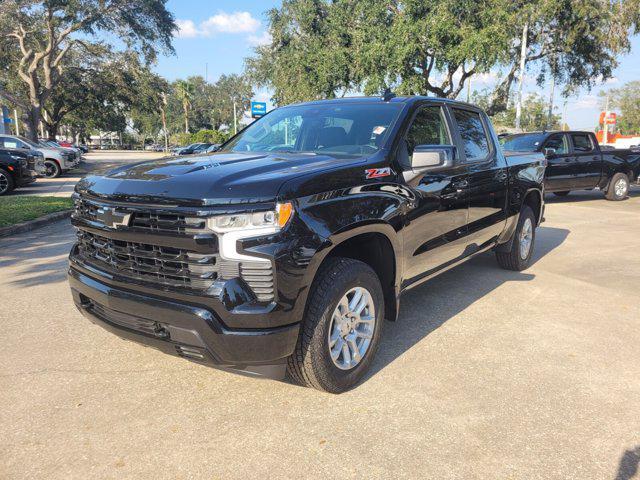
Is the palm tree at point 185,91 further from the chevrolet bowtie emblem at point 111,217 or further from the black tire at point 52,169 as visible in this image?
the chevrolet bowtie emblem at point 111,217

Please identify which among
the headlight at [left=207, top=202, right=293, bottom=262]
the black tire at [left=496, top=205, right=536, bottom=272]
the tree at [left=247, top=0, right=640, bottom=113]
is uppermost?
the tree at [left=247, top=0, right=640, bottom=113]

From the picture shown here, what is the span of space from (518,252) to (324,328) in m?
3.90

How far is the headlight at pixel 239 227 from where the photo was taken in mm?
2580

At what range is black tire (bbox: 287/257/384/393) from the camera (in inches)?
112

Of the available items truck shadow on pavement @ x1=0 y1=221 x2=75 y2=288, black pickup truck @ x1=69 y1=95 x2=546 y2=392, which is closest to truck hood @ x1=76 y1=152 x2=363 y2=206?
black pickup truck @ x1=69 y1=95 x2=546 y2=392

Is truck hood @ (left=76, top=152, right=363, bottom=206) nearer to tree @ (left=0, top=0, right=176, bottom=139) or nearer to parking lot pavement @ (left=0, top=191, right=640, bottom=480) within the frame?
parking lot pavement @ (left=0, top=191, right=640, bottom=480)

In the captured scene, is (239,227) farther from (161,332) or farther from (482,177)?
(482,177)

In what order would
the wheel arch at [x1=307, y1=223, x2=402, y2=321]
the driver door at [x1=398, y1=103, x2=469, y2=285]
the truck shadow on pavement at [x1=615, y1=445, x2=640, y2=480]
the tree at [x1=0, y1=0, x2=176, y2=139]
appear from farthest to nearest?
the tree at [x1=0, y1=0, x2=176, y2=139]
the driver door at [x1=398, y1=103, x2=469, y2=285]
the wheel arch at [x1=307, y1=223, x2=402, y2=321]
the truck shadow on pavement at [x1=615, y1=445, x2=640, y2=480]

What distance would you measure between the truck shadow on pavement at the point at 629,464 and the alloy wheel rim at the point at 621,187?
43.0 ft

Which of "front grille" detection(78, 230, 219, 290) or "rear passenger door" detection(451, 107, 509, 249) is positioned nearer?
"front grille" detection(78, 230, 219, 290)

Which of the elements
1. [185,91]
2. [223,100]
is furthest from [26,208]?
[223,100]

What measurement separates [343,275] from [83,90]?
120 ft

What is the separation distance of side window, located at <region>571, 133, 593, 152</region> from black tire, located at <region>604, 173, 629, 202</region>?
1.48 meters

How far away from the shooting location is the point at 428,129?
414 centimetres
